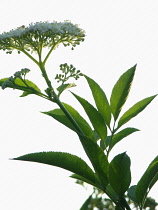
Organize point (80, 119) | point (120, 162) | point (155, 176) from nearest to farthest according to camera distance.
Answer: point (120, 162) → point (155, 176) → point (80, 119)

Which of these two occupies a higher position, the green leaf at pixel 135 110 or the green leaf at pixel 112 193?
the green leaf at pixel 135 110

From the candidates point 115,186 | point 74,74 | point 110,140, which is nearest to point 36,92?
point 74,74

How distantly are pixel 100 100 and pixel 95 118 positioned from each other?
19 centimetres

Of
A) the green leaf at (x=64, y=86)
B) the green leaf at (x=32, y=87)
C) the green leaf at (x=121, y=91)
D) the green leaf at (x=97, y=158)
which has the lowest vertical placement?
the green leaf at (x=97, y=158)

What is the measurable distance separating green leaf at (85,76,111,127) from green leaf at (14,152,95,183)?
1.62ft

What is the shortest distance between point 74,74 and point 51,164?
799 mm

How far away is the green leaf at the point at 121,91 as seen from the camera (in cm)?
329

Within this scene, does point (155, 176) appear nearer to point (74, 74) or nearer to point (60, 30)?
point (74, 74)

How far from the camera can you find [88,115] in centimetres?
323

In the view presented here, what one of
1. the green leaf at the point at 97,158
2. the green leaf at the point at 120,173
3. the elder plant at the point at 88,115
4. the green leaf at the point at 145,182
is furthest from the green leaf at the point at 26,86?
the green leaf at the point at 145,182

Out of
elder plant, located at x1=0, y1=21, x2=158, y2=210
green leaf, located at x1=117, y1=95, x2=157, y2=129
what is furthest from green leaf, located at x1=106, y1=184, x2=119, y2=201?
green leaf, located at x1=117, y1=95, x2=157, y2=129

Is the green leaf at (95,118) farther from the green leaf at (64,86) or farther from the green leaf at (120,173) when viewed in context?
the green leaf at (120,173)

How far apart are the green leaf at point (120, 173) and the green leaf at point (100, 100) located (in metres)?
0.54

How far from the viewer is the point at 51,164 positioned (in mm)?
2949
